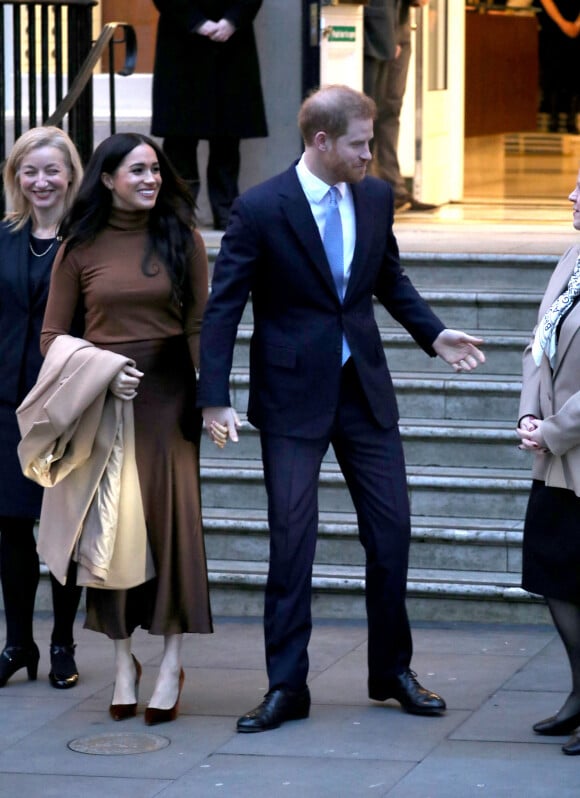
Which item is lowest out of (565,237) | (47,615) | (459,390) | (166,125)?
(47,615)

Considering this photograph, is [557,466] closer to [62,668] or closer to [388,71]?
[62,668]

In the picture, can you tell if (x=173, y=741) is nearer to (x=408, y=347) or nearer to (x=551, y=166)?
(x=408, y=347)

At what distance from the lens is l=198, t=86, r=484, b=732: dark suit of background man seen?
535 centimetres

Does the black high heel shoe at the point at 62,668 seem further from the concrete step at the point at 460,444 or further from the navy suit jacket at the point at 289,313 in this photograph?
the concrete step at the point at 460,444

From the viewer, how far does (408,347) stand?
8016 millimetres

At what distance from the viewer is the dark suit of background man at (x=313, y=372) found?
5.35 metres

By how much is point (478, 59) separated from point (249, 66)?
23.0 ft

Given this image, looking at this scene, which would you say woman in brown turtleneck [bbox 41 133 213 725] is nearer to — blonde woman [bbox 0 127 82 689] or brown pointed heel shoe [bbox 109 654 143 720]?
brown pointed heel shoe [bbox 109 654 143 720]

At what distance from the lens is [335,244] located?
5430mm

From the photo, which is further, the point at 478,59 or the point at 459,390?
the point at 478,59

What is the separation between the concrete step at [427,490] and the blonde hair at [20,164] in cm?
178

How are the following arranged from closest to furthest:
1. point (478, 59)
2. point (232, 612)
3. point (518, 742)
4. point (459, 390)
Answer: point (518, 742) → point (232, 612) → point (459, 390) → point (478, 59)

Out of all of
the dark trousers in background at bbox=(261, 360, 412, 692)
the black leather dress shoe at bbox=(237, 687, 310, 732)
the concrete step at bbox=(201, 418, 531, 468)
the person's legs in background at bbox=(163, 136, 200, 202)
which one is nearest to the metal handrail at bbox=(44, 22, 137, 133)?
the person's legs in background at bbox=(163, 136, 200, 202)

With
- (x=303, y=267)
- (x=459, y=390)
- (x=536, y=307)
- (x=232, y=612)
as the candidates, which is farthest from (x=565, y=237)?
(x=303, y=267)
